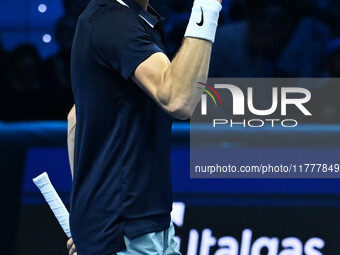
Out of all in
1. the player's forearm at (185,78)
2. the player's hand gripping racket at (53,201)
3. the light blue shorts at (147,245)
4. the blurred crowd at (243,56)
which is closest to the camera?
the player's forearm at (185,78)

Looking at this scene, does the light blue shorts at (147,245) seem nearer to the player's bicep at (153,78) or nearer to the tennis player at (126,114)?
the tennis player at (126,114)

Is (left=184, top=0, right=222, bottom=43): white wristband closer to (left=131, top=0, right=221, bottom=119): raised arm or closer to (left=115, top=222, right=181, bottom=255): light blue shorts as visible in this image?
(left=131, top=0, right=221, bottom=119): raised arm

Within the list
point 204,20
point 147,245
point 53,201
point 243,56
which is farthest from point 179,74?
point 243,56

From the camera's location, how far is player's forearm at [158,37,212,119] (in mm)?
1484

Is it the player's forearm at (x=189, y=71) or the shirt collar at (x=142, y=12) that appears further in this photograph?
the shirt collar at (x=142, y=12)

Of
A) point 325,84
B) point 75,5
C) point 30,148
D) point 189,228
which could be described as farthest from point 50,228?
point 325,84

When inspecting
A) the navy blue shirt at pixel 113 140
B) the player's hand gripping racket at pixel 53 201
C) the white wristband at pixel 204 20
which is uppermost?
the white wristband at pixel 204 20

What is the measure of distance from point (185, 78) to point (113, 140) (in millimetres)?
236

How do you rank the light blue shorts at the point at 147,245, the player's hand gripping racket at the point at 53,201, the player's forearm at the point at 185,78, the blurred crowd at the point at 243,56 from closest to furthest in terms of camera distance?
the player's forearm at the point at 185,78 < the light blue shorts at the point at 147,245 < the player's hand gripping racket at the point at 53,201 < the blurred crowd at the point at 243,56

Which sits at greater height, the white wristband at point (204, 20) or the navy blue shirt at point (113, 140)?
the white wristband at point (204, 20)

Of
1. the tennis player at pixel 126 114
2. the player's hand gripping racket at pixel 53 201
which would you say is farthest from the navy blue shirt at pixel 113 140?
the player's hand gripping racket at pixel 53 201

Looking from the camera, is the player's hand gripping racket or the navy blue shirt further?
the player's hand gripping racket

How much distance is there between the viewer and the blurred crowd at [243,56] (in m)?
3.43

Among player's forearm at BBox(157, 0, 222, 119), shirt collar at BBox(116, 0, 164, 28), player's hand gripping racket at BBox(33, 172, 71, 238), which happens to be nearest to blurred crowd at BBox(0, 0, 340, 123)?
player's hand gripping racket at BBox(33, 172, 71, 238)
